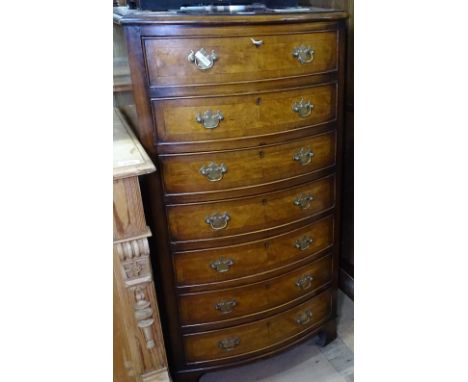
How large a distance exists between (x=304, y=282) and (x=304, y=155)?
45cm

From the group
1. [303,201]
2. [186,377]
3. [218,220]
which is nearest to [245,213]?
[218,220]

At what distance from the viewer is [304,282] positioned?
128cm

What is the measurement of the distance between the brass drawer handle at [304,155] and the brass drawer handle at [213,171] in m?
0.23

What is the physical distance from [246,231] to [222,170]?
0.21 m

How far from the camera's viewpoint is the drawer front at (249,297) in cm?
113

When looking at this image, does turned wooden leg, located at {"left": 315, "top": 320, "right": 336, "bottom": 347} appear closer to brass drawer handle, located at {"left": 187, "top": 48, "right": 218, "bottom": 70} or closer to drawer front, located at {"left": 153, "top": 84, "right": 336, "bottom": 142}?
drawer front, located at {"left": 153, "top": 84, "right": 336, "bottom": 142}

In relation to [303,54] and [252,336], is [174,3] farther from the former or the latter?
[252,336]

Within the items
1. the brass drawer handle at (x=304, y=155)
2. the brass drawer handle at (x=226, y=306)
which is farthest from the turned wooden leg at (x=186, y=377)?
the brass drawer handle at (x=304, y=155)

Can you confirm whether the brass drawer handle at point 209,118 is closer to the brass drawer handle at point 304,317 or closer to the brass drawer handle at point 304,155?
the brass drawer handle at point 304,155

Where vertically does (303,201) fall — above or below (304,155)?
below

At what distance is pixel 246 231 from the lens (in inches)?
43.3
